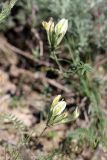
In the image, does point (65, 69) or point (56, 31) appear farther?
point (65, 69)

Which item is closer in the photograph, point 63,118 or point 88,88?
point 63,118

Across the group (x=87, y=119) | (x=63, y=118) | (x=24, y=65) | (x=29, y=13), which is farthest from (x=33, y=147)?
(x=29, y=13)

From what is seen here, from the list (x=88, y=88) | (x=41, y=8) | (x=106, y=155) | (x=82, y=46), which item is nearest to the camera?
(x=106, y=155)

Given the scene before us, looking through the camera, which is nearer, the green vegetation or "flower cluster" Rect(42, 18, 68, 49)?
"flower cluster" Rect(42, 18, 68, 49)

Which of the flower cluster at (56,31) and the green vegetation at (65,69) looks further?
the green vegetation at (65,69)

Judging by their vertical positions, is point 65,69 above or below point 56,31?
above

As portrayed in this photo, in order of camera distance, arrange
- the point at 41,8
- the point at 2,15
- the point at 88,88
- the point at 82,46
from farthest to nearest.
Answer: the point at 41,8 → the point at 82,46 → the point at 88,88 → the point at 2,15

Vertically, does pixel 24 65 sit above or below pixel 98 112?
above

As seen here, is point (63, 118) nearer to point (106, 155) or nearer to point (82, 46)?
point (106, 155)

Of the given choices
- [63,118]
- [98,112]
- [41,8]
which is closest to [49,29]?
[63,118]

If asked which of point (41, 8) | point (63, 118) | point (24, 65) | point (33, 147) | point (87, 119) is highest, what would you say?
point (41, 8)
